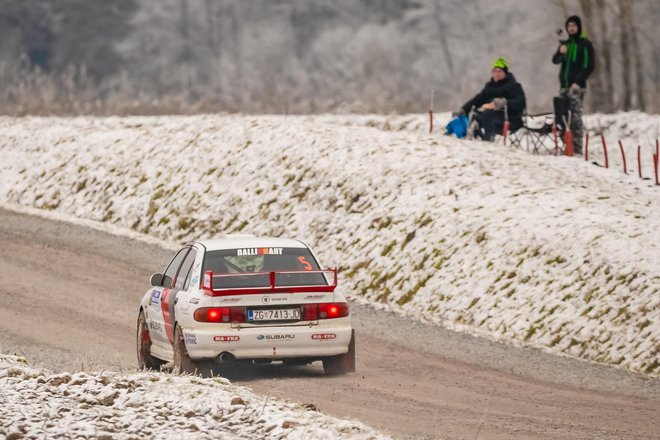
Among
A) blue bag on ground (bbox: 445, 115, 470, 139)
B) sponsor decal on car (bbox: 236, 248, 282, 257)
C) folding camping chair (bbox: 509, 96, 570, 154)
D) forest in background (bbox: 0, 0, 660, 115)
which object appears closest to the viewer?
sponsor decal on car (bbox: 236, 248, 282, 257)

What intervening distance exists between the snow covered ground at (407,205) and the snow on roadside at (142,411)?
652 centimetres

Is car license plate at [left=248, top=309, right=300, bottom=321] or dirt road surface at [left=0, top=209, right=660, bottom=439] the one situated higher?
car license plate at [left=248, top=309, right=300, bottom=321]

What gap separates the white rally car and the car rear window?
0.03ft

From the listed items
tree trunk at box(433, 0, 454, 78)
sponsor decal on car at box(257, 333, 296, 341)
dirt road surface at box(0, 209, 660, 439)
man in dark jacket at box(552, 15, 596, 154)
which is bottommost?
dirt road surface at box(0, 209, 660, 439)

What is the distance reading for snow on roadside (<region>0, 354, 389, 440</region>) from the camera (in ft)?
28.9

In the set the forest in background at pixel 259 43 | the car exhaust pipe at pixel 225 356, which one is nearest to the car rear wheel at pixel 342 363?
the car exhaust pipe at pixel 225 356

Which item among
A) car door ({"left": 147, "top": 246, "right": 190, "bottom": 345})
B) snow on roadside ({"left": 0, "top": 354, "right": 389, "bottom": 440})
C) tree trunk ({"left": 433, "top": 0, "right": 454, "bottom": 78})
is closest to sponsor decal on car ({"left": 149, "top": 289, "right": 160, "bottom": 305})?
car door ({"left": 147, "top": 246, "right": 190, "bottom": 345})

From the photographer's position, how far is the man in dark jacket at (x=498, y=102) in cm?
2530

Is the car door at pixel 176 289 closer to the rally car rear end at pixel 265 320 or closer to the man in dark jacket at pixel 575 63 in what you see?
the rally car rear end at pixel 265 320

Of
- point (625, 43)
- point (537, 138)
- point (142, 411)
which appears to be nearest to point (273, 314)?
point (142, 411)

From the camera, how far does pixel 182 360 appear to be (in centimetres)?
1258

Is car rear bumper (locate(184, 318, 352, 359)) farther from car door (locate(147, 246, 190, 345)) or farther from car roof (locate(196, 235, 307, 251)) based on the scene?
car roof (locate(196, 235, 307, 251))

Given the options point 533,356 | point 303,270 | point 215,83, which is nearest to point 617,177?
point 533,356

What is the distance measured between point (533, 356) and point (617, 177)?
9802mm
